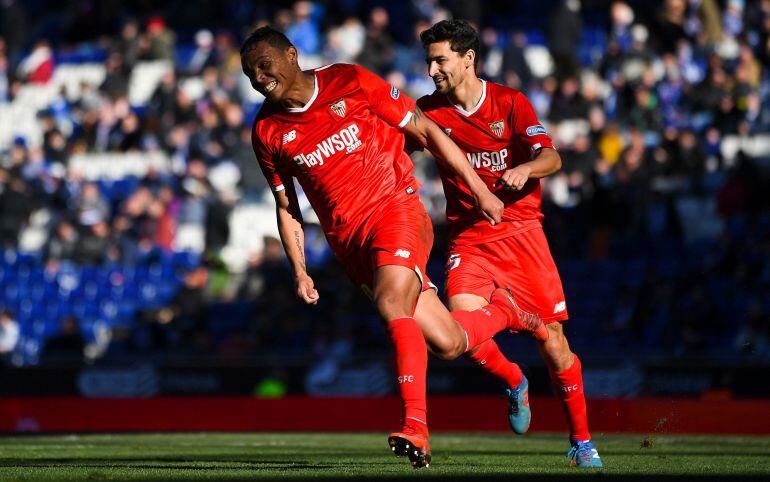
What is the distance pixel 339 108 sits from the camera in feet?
29.1

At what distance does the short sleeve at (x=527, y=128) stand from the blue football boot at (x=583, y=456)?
2.01 metres

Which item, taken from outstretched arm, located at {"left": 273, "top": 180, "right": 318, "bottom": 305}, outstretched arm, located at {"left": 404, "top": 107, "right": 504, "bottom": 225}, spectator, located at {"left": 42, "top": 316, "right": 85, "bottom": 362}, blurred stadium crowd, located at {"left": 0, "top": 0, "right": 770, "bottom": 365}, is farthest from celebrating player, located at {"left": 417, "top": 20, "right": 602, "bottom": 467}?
spectator, located at {"left": 42, "top": 316, "right": 85, "bottom": 362}

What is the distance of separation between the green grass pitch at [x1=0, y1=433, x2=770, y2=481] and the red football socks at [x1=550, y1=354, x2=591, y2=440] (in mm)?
325

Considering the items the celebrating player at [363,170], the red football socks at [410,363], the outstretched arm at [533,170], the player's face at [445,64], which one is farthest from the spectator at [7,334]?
the red football socks at [410,363]

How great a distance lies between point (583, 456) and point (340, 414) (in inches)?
361

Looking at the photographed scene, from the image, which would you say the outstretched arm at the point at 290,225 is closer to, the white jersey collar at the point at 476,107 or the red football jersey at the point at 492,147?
the red football jersey at the point at 492,147

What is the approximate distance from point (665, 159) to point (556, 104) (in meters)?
2.39

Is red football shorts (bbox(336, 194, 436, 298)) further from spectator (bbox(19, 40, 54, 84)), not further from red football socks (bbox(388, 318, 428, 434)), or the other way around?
spectator (bbox(19, 40, 54, 84))

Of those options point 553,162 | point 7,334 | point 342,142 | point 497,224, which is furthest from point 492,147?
point 7,334

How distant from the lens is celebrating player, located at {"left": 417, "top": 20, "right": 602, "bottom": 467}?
9531 millimetres

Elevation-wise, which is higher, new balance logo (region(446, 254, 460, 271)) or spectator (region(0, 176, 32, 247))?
new balance logo (region(446, 254, 460, 271))

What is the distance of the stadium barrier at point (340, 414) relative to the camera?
52.4ft

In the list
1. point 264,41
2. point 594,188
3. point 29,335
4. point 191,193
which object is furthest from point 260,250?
point 264,41

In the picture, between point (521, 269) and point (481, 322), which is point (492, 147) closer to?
point (521, 269)
